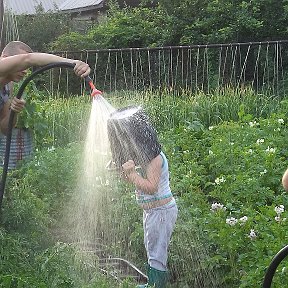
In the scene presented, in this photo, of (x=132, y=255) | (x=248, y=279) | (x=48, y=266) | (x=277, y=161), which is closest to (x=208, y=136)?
(x=277, y=161)

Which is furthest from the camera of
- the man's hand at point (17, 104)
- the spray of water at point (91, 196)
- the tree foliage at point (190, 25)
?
Result: the tree foliage at point (190, 25)

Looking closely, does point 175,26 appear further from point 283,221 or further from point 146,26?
point 283,221

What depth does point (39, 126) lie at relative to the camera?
6195 mm

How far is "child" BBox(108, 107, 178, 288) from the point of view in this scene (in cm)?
377

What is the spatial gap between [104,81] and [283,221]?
9344mm

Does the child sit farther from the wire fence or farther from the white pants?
the wire fence

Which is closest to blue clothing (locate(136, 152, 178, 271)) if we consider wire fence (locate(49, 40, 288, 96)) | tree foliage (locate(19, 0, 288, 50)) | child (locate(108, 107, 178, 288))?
child (locate(108, 107, 178, 288))

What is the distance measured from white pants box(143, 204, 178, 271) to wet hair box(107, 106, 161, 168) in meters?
0.30

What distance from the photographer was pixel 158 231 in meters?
3.98

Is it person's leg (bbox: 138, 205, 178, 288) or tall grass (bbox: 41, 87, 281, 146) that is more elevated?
person's leg (bbox: 138, 205, 178, 288)

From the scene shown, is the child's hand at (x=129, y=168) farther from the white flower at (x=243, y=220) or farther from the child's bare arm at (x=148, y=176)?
the white flower at (x=243, y=220)

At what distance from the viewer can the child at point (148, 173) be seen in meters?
3.77

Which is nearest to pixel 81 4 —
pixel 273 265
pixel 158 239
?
pixel 158 239

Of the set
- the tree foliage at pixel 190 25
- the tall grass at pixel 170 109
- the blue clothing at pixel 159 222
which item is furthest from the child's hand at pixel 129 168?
the tree foliage at pixel 190 25
